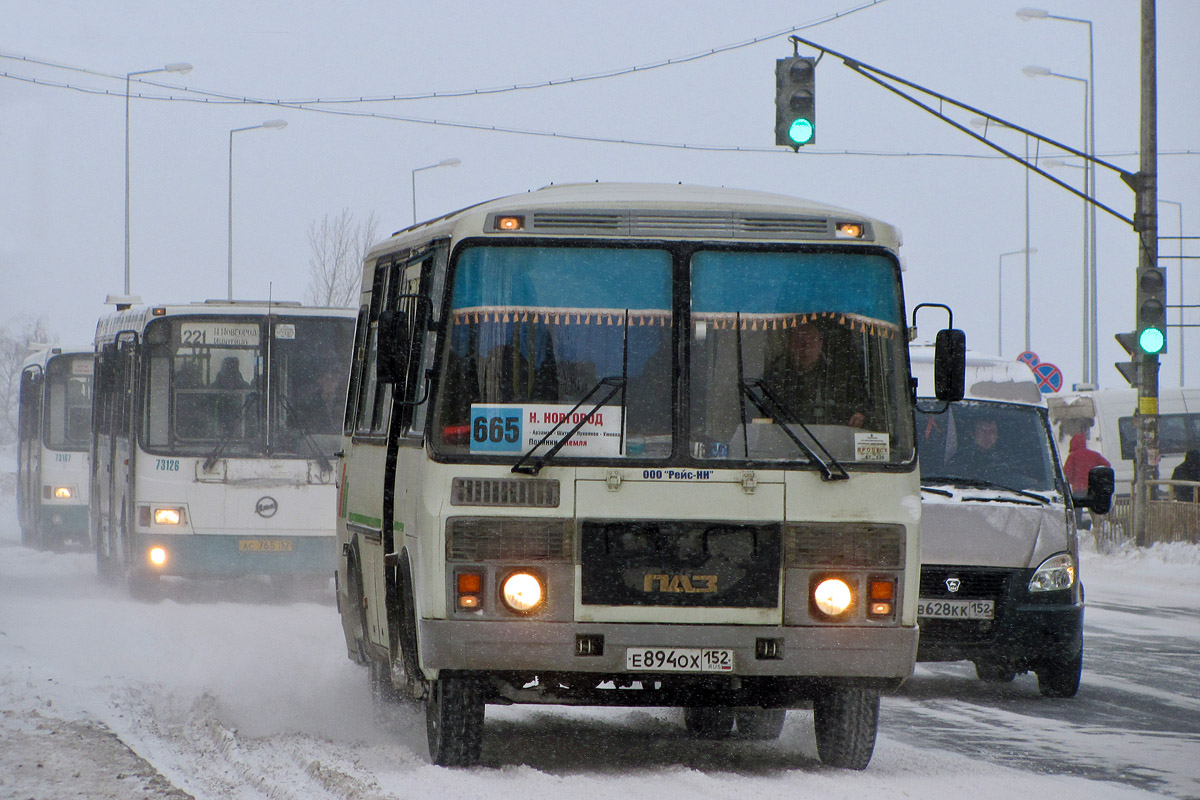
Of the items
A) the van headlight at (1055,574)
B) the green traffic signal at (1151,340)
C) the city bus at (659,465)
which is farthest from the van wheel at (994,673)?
the green traffic signal at (1151,340)

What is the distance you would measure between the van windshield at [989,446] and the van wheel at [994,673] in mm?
1348

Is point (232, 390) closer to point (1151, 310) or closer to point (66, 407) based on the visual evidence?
point (66, 407)

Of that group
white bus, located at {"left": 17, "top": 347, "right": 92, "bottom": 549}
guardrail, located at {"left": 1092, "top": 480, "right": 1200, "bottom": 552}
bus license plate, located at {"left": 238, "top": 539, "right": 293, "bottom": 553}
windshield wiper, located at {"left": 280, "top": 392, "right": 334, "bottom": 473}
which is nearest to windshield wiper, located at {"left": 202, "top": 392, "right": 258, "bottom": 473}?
windshield wiper, located at {"left": 280, "top": 392, "right": 334, "bottom": 473}

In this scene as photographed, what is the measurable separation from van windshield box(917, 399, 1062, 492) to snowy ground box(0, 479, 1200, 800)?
1.42m

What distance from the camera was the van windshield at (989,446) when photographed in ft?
40.8

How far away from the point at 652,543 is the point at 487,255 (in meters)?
1.44

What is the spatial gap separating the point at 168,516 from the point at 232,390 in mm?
1361

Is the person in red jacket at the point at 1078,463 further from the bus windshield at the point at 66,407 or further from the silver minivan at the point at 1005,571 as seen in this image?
the bus windshield at the point at 66,407

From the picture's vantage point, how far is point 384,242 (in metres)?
10.2

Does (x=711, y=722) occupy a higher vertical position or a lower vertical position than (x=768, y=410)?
lower

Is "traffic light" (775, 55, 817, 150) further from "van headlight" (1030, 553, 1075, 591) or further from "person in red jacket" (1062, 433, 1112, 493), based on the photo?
"van headlight" (1030, 553, 1075, 591)

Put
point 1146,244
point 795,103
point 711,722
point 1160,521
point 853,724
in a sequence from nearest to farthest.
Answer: point 853,724, point 711,722, point 795,103, point 1146,244, point 1160,521

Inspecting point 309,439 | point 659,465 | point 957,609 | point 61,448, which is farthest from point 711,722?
point 61,448

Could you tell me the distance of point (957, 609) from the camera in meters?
11.5
